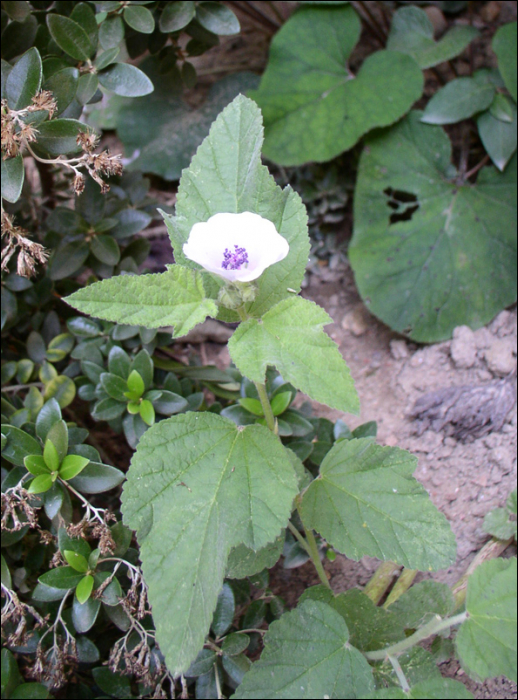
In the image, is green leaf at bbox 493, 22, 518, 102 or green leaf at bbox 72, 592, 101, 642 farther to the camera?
green leaf at bbox 493, 22, 518, 102

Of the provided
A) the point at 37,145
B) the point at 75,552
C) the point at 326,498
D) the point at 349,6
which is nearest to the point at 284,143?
the point at 349,6

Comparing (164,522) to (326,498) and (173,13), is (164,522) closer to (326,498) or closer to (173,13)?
(326,498)

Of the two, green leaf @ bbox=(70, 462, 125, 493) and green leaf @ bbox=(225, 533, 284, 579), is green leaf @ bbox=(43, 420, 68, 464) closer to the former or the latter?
green leaf @ bbox=(70, 462, 125, 493)

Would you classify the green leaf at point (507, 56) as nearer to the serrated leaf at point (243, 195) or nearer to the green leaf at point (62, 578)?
the serrated leaf at point (243, 195)

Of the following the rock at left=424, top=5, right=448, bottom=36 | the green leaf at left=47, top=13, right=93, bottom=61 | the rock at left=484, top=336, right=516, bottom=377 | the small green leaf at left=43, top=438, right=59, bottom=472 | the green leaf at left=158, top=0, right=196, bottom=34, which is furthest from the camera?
the rock at left=424, top=5, right=448, bottom=36

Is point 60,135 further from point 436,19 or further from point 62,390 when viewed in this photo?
point 436,19

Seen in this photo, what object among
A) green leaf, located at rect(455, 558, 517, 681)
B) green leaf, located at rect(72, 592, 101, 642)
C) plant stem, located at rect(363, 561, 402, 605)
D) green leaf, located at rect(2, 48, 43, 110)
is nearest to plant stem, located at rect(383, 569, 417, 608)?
plant stem, located at rect(363, 561, 402, 605)

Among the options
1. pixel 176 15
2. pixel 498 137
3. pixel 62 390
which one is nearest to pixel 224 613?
pixel 62 390
